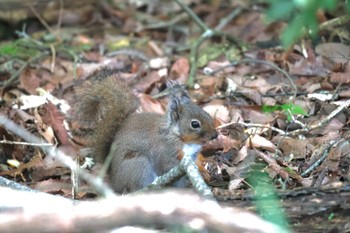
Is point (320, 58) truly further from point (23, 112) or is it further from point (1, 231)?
point (1, 231)

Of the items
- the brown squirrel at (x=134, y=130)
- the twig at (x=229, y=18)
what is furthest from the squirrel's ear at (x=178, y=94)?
the twig at (x=229, y=18)

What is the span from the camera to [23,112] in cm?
573

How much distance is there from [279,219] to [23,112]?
328 cm

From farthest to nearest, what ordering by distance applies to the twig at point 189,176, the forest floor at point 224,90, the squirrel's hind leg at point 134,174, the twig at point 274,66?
the twig at point 274,66 < the squirrel's hind leg at point 134,174 < the forest floor at point 224,90 < the twig at point 189,176

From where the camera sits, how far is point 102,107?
16.4 ft

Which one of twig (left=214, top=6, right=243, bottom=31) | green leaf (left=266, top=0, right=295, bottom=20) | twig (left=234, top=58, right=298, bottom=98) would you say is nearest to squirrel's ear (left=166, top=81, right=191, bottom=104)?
twig (left=234, top=58, right=298, bottom=98)

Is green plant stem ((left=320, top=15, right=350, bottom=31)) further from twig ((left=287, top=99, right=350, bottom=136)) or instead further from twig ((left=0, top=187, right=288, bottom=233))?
twig ((left=0, top=187, right=288, bottom=233))

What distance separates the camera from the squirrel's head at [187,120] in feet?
15.4

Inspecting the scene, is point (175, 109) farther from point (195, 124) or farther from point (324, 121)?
point (324, 121)

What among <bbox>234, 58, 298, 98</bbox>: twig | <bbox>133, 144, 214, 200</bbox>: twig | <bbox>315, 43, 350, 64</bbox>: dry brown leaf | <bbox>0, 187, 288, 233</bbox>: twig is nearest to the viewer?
<bbox>0, 187, 288, 233</bbox>: twig

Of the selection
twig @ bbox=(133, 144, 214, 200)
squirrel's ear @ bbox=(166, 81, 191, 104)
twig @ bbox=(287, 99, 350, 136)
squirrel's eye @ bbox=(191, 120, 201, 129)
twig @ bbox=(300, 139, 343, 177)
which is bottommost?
twig @ bbox=(133, 144, 214, 200)

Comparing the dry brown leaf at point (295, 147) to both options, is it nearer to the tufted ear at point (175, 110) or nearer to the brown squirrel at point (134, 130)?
the brown squirrel at point (134, 130)

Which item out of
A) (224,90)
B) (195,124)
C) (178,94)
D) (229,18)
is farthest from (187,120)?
(229,18)

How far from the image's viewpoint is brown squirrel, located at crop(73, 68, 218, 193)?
467 cm
